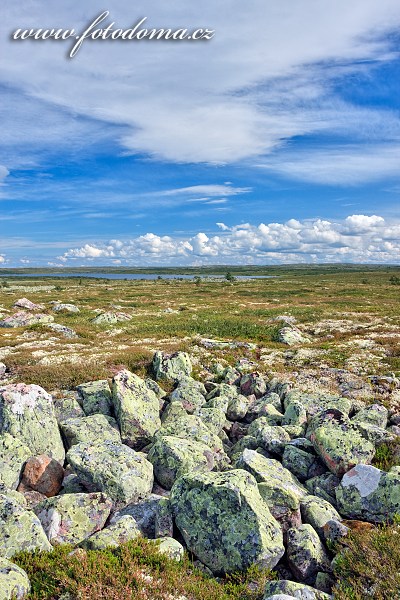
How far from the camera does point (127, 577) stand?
736 centimetres

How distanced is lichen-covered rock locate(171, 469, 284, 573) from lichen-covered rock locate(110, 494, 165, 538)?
72 centimetres

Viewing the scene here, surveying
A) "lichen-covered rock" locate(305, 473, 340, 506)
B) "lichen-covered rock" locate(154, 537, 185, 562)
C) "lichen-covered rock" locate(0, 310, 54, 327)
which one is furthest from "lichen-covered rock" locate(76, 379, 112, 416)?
"lichen-covered rock" locate(0, 310, 54, 327)

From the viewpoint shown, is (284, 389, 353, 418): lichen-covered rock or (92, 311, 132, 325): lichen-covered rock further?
(92, 311, 132, 325): lichen-covered rock

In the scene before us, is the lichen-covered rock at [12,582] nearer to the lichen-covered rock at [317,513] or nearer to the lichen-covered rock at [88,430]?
the lichen-covered rock at [88,430]

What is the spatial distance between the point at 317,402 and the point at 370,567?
10.4 metres

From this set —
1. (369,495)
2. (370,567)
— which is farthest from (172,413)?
(370,567)

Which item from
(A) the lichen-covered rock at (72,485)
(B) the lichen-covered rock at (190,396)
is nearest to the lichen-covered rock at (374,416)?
(B) the lichen-covered rock at (190,396)

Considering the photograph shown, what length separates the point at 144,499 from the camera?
10.9 meters

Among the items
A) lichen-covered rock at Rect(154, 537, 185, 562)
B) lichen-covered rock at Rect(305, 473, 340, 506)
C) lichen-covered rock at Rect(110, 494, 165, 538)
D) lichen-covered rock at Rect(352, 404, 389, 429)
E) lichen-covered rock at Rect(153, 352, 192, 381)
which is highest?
lichen-covered rock at Rect(153, 352, 192, 381)

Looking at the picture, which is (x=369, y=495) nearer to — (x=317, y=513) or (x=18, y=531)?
(x=317, y=513)

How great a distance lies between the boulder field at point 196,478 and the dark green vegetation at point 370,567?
1.60 feet

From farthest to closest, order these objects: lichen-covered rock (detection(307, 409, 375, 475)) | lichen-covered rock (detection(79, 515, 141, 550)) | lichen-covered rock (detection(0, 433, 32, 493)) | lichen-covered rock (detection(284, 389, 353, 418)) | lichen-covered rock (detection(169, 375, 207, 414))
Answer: lichen-covered rock (detection(169, 375, 207, 414)) → lichen-covered rock (detection(284, 389, 353, 418)) → lichen-covered rock (detection(307, 409, 375, 475)) → lichen-covered rock (detection(0, 433, 32, 493)) → lichen-covered rock (detection(79, 515, 141, 550))

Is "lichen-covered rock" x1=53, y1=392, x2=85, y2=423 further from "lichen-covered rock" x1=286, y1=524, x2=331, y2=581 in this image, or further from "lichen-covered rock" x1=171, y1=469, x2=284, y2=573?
"lichen-covered rock" x1=286, y1=524, x2=331, y2=581

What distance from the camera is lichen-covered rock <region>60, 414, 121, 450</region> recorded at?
1421cm
